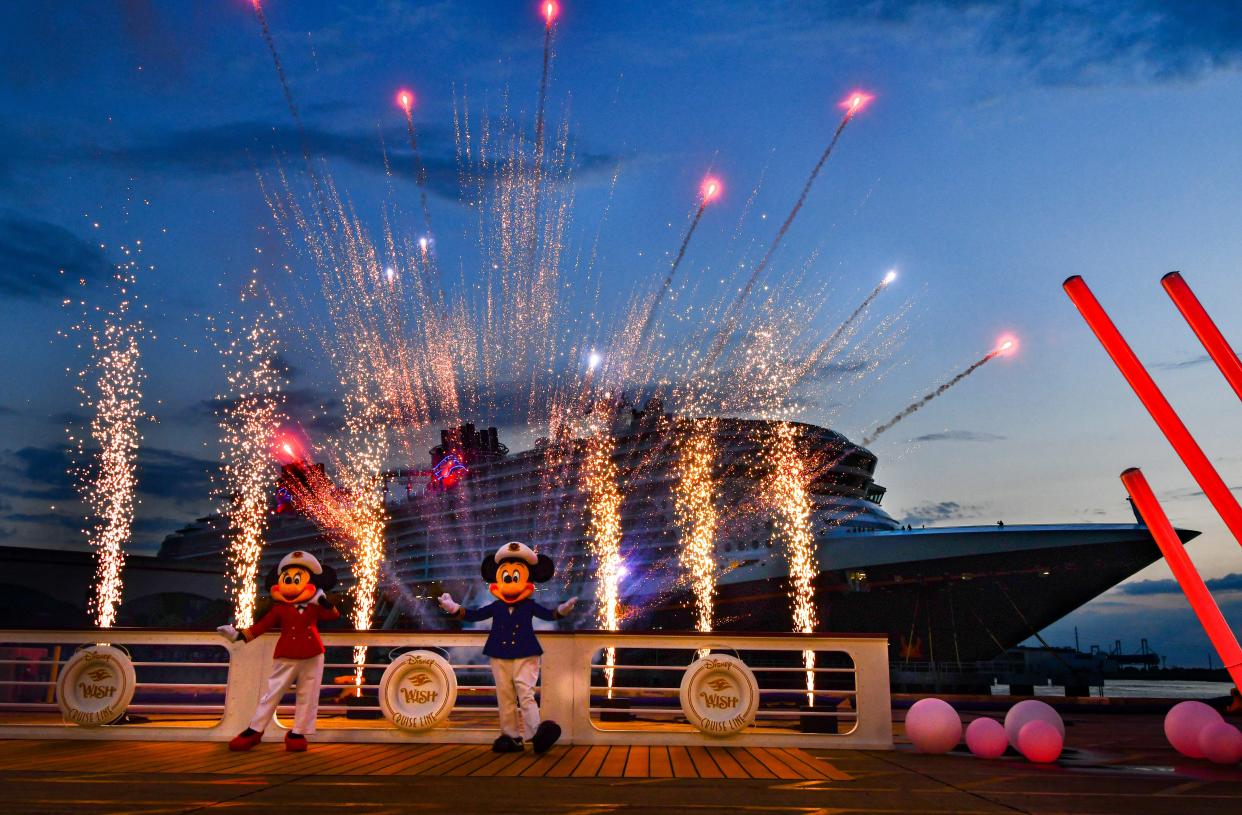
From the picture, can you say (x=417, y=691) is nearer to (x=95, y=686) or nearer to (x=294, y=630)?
(x=294, y=630)

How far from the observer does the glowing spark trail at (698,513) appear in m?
45.2

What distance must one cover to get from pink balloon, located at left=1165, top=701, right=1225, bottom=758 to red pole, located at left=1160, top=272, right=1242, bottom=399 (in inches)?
121

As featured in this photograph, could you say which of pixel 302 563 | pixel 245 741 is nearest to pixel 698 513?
pixel 302 563

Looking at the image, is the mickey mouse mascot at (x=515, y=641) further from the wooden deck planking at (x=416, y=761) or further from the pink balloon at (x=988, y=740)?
the pink balloon at (x=988, y=740)

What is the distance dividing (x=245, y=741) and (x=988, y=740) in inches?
267

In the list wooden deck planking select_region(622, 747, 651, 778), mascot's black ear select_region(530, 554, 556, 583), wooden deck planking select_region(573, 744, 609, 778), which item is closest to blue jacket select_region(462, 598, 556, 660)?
mascot's black ear select_region(530, 554, 556, 583)

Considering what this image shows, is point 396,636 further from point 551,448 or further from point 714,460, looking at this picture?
point 551,448

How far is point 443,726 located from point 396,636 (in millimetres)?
1005

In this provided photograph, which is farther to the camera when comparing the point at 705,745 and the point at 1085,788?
the point at 705,745

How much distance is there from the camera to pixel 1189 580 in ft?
24.1

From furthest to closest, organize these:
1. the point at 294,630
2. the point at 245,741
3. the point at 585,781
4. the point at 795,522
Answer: the point at 795,522 < the point at 294,630 < the point at 245,741 < the point at 585,781

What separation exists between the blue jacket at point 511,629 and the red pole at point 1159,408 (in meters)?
5.66

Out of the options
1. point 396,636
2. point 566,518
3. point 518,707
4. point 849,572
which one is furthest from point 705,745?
point 566,518

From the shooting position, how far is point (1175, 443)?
715 centimetres
